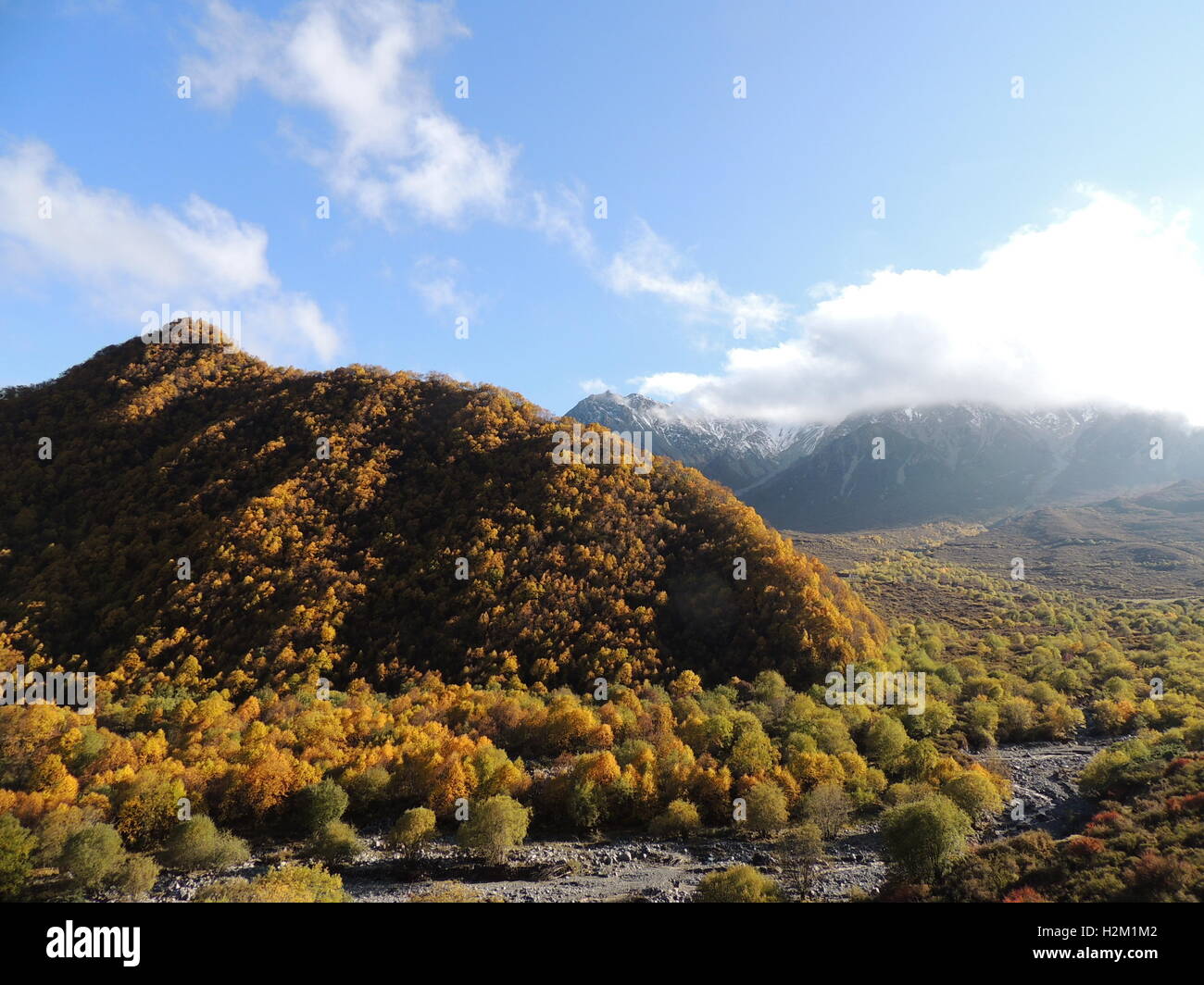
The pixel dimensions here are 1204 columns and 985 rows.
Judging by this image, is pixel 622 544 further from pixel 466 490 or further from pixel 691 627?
pixel 466 490

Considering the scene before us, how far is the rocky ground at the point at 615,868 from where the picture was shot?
3662cm

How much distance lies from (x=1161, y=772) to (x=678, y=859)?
39.3 metres

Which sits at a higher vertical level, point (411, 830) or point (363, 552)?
point (363, 552)

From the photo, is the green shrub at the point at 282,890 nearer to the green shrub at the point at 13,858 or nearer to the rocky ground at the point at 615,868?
the rocky ground at the point at 615,868

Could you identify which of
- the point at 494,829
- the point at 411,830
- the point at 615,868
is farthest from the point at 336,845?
the point at 615,868

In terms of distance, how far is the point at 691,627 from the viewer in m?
80.1

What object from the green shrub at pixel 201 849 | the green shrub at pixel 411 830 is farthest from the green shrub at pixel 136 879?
the green shrub at pixel 411 830

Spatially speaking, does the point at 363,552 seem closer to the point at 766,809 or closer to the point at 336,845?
the point at 336,845

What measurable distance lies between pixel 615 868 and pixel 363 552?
207 feet

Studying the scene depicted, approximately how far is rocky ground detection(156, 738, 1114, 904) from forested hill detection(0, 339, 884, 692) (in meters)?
27.6

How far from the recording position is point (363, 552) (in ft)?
289

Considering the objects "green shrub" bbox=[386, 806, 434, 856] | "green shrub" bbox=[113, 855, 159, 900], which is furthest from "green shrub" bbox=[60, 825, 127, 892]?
"green shrub" bbox=[386, 806, 434, 856]

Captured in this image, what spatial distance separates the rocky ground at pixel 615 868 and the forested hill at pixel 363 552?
90.5 feet

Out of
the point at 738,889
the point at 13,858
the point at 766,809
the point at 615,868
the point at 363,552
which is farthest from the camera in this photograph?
the point at 363,552
